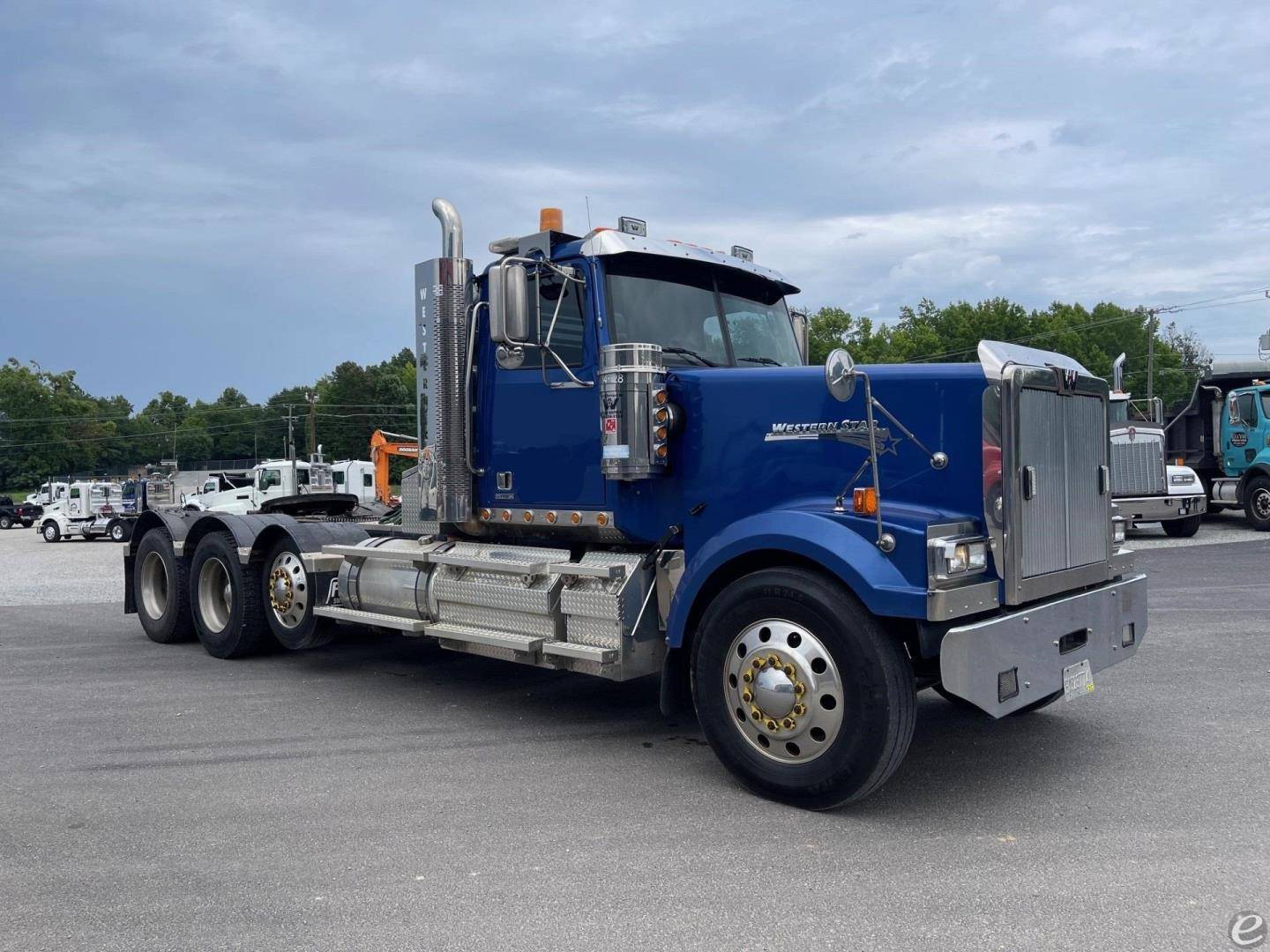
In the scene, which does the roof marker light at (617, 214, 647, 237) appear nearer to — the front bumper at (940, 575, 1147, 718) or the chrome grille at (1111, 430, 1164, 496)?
the front bumper at (940, 575, 1147, 718)

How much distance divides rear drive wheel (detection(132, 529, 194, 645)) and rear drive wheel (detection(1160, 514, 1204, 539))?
17279mm

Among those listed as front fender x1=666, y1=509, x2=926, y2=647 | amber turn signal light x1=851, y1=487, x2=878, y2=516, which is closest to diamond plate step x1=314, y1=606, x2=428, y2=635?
front fender x1=666, y1=509, x2=926, y2=647

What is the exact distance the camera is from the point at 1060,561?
5156mm

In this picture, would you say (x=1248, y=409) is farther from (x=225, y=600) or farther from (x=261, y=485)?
(x=261, y=485)

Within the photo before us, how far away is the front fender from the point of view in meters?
4.43

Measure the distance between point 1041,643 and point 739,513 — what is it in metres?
1.60

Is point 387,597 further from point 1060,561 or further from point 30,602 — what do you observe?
point 30,602

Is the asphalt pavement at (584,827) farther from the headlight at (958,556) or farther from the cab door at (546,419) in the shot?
the cab door at (546,419)

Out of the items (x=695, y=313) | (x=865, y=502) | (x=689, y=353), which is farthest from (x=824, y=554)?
(x=695, y=313)

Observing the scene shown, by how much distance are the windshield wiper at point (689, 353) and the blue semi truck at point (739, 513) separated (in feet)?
0.05

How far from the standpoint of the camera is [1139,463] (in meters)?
18.6

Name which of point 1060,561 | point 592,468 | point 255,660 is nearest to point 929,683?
point 1060,561

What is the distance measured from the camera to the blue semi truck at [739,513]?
460 cm

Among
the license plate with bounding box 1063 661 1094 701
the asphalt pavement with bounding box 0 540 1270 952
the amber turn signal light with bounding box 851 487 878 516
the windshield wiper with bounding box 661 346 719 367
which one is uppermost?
the windshield wiper with bounding box 661 346 719 367
